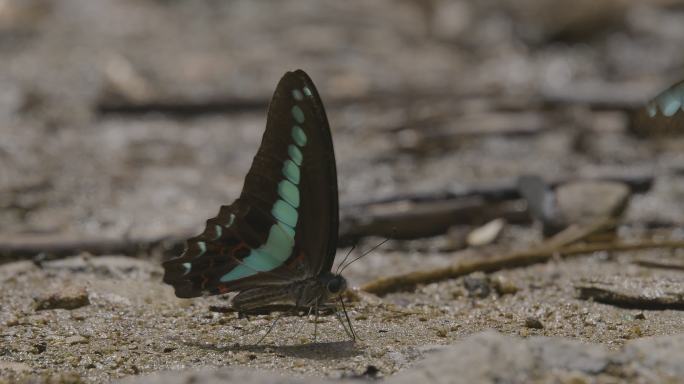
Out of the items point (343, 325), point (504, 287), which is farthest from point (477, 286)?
point (343, 325)

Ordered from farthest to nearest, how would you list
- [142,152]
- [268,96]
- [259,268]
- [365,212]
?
[268,96] < [142,152] < [365,212] < [259,268]

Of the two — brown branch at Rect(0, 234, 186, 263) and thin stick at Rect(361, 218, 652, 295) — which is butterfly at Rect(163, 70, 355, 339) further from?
brown branch at Rect(0, 234, 186, 263)

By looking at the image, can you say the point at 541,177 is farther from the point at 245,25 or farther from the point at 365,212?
the point at 245,25

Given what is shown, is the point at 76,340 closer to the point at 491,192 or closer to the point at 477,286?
the point at 477,286

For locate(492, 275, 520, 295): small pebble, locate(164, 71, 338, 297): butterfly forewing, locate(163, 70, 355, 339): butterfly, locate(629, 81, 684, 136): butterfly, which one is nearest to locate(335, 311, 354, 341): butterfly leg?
locate(163, 70, 355, 339): butterfly

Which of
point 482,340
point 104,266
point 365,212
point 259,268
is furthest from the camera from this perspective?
point 365,212

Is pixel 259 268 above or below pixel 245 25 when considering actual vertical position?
below

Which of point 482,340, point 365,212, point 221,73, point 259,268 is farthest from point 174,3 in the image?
point 482,340
